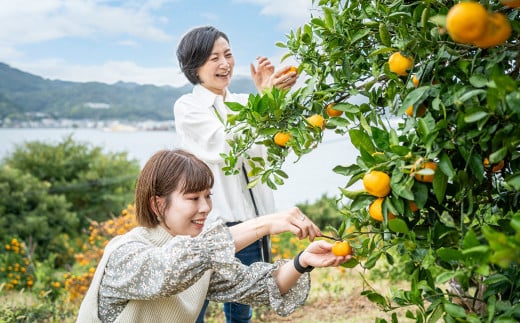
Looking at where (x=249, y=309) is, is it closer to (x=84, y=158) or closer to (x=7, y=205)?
(x=7, y=205)

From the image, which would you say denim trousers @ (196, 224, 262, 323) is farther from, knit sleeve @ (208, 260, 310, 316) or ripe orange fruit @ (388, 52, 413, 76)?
ripe orange fruit @ (388, 52, 413, 76)

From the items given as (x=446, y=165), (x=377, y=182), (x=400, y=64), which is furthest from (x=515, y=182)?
(x=400, y=64)

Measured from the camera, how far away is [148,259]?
1.62m

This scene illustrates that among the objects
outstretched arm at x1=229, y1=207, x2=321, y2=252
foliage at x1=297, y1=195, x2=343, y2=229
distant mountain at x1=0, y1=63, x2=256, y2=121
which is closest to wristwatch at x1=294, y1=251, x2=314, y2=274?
outstretched arm at x1=229, y1=207, x2=321, y2=252

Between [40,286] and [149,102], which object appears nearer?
[40,286]

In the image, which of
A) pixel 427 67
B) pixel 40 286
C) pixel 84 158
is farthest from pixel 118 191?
pixel 427 67

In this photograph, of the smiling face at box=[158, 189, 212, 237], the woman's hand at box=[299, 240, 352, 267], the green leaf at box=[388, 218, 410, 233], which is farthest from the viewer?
the smiling face at box=[158, 189, 212, 237]

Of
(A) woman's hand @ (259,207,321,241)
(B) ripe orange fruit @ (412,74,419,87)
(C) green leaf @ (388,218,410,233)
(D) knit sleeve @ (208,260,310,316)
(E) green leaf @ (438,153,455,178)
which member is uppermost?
(B) ripe orange fruit @ (412,74,419,87)

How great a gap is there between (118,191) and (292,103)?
679cm

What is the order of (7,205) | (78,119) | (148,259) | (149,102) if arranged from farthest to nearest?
1. (149,102)
2. (78,119)
3. (7,205)
4. (148,259)

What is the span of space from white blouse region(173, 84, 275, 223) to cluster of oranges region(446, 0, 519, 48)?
1504 mm

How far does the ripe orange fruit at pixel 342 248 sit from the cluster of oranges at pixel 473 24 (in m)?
0.63

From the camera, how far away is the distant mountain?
9.65m

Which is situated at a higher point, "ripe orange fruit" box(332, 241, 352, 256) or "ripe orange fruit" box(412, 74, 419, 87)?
"ripe orange fruit" box(412, 74, 419, 87)
